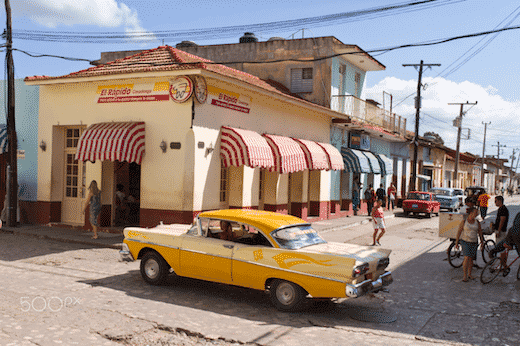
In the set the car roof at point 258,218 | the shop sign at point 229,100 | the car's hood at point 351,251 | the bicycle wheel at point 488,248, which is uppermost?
the shop sign at point 229,100

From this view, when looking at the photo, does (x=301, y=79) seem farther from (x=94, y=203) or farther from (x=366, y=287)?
(x=366, y=287)

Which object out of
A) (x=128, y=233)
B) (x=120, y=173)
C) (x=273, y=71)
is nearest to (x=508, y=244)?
(x=128, y=233)

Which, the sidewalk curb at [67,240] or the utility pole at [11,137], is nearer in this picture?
the sidewalk curb at [67,240]

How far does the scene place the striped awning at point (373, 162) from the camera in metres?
25.0

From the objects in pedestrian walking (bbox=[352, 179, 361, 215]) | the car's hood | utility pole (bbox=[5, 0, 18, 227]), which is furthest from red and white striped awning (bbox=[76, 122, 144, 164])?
pedestrian walking (bbox=[352, 179, 361, 215])

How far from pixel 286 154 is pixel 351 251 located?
870cm

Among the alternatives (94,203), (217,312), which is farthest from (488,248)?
(94,203)

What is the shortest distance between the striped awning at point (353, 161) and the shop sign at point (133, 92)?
38.1 feet

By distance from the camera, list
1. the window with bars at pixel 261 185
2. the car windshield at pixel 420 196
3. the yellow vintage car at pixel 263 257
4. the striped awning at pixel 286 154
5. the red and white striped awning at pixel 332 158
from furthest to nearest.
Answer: the car windshield at pixel 420 196 → the red and white striped awning at pixel 332 158 → the window with bars at pixel 261 185 → the striped awning at pixel 286 154 → the yellow vintage car at pixel 263 257

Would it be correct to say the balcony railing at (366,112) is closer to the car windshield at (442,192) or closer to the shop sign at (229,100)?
the car windshield at (442,192)

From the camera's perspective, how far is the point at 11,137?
49.2ft

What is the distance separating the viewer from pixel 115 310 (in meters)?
6.93

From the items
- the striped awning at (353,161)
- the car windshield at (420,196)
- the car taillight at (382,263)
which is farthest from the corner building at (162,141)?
the car windshield at (420,196)

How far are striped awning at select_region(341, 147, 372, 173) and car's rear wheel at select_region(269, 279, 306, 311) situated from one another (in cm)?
1602
